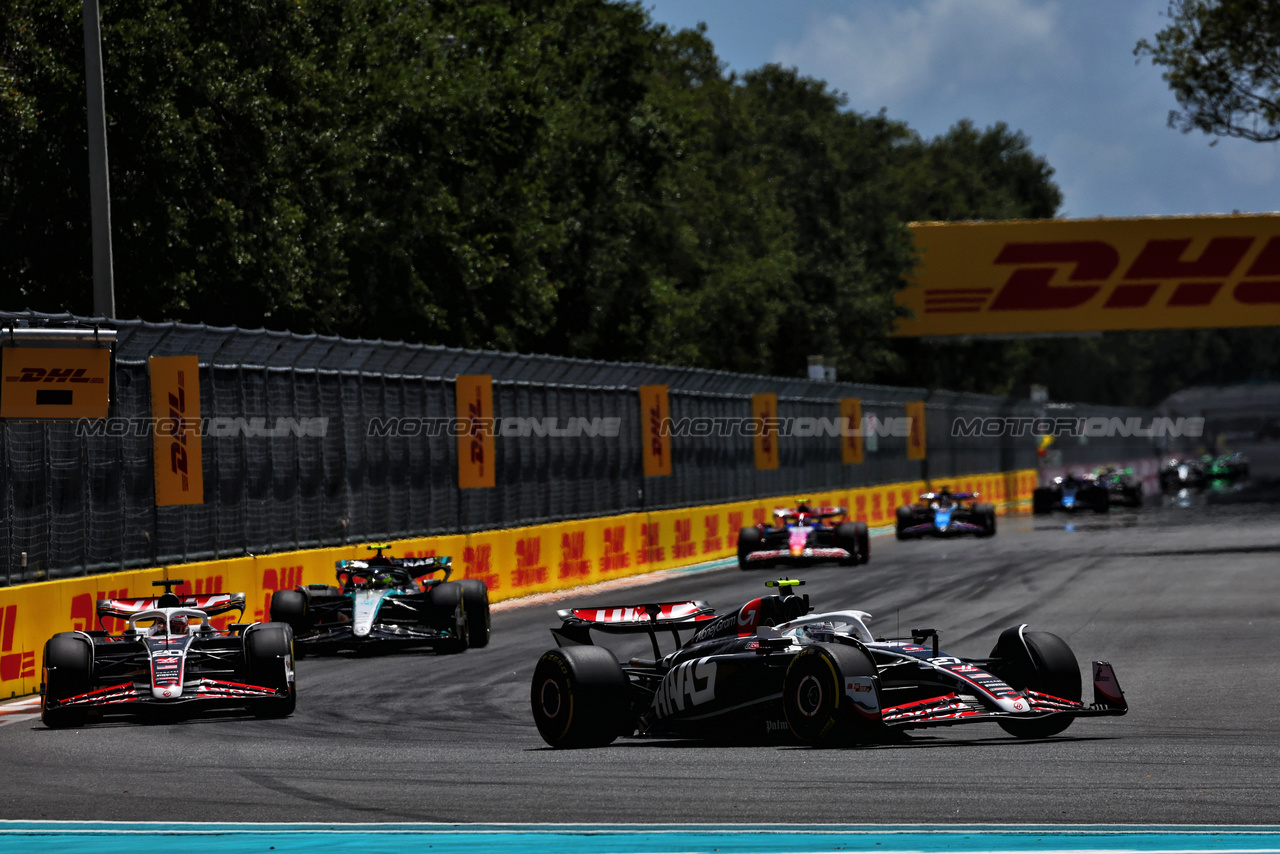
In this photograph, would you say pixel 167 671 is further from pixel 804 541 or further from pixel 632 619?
pixel 804 541

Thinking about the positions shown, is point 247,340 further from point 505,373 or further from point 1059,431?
point 1059,431

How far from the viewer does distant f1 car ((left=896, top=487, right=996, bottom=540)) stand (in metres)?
35.6

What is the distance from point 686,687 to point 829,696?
126 cm

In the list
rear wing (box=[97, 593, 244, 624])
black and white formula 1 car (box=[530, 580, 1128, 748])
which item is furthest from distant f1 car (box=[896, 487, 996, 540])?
black and white formula 1 car (box=[530, 580, 1128, 748])

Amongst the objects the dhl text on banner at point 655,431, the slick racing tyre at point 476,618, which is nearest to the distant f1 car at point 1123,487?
the dhl text on banner at point 655,431

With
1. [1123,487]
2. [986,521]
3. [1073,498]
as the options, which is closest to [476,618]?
[986,521]

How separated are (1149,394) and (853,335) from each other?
82180 millimetres

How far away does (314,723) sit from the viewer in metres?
12.0


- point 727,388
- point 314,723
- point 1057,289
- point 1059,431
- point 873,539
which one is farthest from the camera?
point 1059,431

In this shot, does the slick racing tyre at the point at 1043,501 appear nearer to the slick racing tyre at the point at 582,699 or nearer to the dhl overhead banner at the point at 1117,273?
the dhl overhead banner at the point at 1117,273

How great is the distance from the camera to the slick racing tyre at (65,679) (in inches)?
472

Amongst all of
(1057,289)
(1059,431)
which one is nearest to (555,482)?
(1057,289)

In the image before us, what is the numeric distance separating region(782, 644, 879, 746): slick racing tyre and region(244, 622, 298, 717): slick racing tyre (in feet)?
13.6

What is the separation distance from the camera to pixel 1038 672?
9.97 meters
